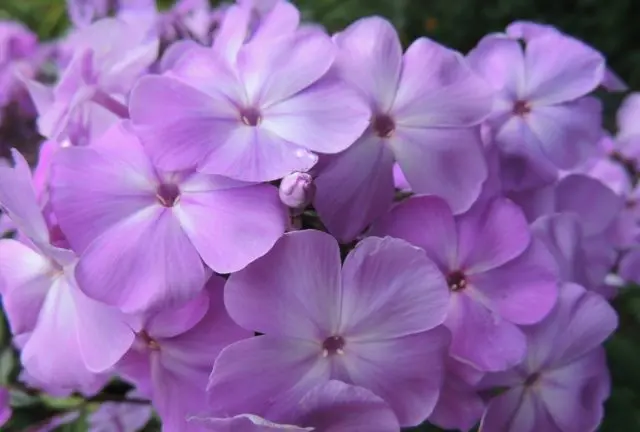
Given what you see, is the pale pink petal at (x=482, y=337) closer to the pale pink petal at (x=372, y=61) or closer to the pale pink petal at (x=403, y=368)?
the pale pink petal at (x=403, y=368)

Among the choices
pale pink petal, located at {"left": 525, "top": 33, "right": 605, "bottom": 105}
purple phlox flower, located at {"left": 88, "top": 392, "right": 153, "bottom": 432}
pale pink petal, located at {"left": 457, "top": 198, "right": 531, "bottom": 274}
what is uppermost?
pale pink petal, located at {"left": 525, "top": 33, "right": 605, "bottom": 105}

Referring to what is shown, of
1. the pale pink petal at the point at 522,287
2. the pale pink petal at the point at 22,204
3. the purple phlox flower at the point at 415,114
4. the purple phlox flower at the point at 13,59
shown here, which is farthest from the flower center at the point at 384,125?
the purple phlox flower at the point at 13,59

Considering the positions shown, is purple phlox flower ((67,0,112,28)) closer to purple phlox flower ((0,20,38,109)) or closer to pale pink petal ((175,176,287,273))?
purple phlox flower ((0,20,38,109))

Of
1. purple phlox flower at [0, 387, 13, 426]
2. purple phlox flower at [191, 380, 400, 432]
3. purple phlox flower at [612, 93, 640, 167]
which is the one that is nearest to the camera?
purple phlox flower at [191, 380, 400, 432]

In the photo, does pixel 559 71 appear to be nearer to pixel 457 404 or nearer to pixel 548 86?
pixel 548 86

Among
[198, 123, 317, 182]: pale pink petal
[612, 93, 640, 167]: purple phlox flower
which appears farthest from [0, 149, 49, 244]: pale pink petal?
[612, 93, 640, 167]: purple phlox flower

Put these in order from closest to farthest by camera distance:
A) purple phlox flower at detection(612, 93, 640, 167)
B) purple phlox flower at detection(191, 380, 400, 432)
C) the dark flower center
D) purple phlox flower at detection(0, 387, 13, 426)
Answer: purple phlox flower at detection(191, 380, 400, 432)
the dark flower center
purple phlox flower at detection(0, 387, 13, 426)
purple phlox flower at detection(612, 93, 640, 167)

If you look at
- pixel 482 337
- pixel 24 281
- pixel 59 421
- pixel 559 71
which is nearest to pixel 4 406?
pixel 59 421
